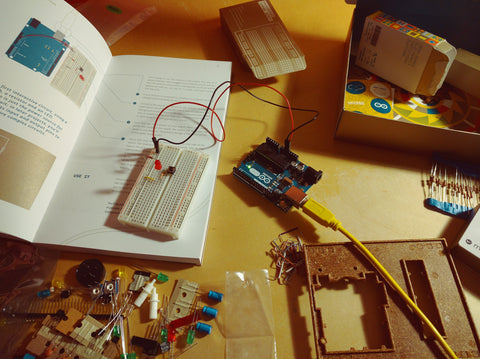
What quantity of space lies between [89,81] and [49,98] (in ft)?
0.59

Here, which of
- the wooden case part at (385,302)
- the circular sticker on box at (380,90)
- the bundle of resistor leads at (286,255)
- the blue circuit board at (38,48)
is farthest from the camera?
the circular sticker on box at (380,90)

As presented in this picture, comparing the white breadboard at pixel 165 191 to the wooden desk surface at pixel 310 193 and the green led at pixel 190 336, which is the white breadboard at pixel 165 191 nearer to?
the wooden desk surface at pixel 310 193

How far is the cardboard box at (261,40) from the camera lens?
3.74 feet

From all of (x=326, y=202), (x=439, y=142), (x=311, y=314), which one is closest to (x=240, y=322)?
(x=311, y=314)

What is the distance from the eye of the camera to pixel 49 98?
3.22 feet

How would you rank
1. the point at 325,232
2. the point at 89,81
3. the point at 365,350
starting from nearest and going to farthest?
the point at 365,350 < the point at 325,232 < the point at 89,81

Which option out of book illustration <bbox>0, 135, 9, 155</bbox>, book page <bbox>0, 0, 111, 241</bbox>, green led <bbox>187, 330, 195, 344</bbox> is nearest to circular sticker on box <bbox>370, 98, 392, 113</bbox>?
green led <bbox>187, 330, 195, 344</bbox>

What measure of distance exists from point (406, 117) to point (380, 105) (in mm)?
93

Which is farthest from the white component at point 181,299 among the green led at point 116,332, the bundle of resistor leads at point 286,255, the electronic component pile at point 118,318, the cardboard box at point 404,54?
the cardboard box at point 404,54

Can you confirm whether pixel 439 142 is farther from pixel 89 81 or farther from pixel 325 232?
pixel 89 81

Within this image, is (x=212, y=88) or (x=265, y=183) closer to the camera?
(x=265, y=183)

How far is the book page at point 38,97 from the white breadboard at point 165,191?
0.89ft

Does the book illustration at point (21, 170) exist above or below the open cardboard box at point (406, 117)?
below

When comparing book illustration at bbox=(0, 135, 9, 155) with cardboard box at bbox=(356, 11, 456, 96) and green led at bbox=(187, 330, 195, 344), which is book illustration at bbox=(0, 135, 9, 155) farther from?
cardboard box at bbox=(356, 11, 456, 96)
